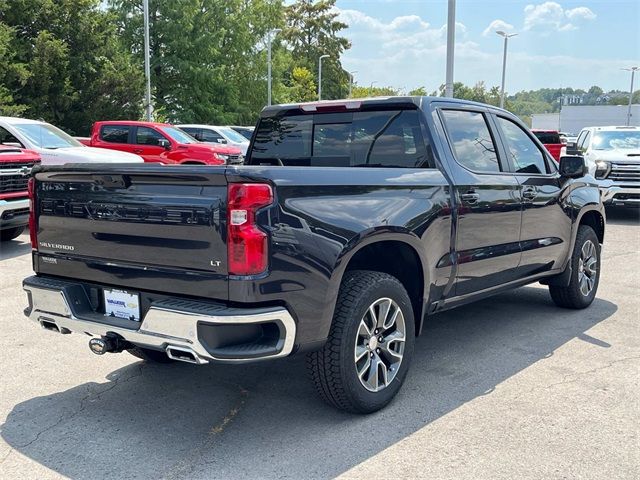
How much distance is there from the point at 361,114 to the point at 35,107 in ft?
73.0

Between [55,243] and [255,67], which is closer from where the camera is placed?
[55,243]

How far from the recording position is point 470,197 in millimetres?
4602

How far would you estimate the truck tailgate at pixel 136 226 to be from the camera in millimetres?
3227

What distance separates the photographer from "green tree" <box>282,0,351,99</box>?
240 ft

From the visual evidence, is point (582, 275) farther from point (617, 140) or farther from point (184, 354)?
point (617, 140)

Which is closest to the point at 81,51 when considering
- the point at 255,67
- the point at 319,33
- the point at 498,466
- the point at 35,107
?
the point at 35,107

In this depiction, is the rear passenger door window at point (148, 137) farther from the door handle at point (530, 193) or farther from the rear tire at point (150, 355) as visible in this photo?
the door handle at point (530, 193)

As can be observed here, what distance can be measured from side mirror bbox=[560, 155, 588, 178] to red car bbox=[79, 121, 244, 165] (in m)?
11.5

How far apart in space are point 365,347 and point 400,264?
0.75 m

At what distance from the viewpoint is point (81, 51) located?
25.8 meters

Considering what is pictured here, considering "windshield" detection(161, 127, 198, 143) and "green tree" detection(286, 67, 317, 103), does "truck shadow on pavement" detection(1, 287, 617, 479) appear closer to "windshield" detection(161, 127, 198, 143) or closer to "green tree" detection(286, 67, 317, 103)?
"windshield" detection(161, 127, 198, 143)

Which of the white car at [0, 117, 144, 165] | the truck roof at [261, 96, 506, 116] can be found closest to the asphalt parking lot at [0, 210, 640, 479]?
the truck roof at [261, 96, 506, 116]

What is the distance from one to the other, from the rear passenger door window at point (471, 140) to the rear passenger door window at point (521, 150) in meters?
0.27

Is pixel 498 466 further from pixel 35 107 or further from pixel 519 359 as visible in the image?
pixel 35 107
